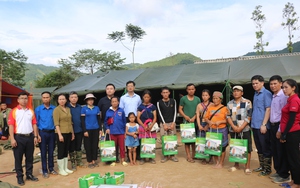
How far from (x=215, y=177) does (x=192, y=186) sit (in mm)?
514

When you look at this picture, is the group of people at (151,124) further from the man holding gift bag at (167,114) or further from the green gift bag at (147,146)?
the green gift bag at (147,146)

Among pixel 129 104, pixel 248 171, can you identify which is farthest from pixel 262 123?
pixel 129 104

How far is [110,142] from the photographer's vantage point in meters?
4.50

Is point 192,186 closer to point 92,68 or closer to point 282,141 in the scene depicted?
point 282,141

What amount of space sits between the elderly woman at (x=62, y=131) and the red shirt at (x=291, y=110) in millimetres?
3283

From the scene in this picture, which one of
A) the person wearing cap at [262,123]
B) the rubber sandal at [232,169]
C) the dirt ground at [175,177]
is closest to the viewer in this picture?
the dirt ground at [175,177]

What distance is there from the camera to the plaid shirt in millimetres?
3908

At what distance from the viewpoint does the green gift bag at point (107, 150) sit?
4504 mm

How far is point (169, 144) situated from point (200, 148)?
581 mm

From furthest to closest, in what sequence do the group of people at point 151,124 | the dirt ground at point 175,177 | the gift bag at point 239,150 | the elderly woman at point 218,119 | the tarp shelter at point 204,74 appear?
1. the tarp shelter at point 204,74
2. the elderly woman at point 218,119
3. the gift bag at point 239,150
4. the dirt ground at point 175,177
5. the group of people at point 151,124

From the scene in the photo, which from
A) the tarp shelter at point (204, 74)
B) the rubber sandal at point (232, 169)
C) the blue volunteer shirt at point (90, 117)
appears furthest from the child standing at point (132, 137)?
the tarp shelter at point (204, 74)

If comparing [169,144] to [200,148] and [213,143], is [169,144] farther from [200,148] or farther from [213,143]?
[213,143]

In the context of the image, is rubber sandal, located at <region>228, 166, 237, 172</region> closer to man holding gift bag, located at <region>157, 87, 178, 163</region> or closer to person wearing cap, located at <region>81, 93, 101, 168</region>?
man holding gift bag, located at <region>157, 87, 178, 163</region>

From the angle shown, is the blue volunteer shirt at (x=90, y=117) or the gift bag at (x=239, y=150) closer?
the gift bag at (x=239, y=150)
